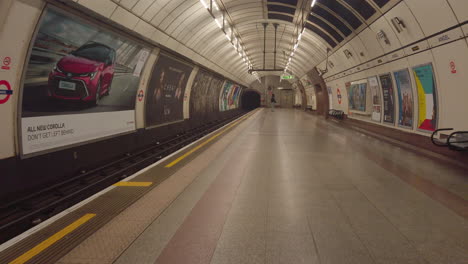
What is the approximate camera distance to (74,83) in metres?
6.85

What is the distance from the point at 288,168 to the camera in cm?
607

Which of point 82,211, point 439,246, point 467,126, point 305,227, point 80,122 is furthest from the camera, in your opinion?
point 80,122

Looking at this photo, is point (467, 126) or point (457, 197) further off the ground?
point (467, 126)

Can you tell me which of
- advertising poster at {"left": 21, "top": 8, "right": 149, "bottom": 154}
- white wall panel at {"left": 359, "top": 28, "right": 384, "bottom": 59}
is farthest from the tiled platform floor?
white wall panel at {"left": 359, "top": 28, "right": 384, "bottom": 59}

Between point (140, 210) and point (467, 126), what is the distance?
294 inches

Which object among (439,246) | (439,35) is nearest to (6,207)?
(439,246)

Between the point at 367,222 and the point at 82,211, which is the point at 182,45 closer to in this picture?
the point at 82,211

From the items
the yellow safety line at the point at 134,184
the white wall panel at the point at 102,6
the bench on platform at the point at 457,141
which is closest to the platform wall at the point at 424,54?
the bench on platform at the point at 457,141

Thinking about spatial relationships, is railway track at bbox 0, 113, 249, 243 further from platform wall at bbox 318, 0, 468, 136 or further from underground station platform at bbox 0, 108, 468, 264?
platform wall at bbox 318, 0, 468, 136

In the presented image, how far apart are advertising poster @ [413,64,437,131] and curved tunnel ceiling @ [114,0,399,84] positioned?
2357 mm

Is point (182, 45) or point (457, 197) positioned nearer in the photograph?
point (457, 197)

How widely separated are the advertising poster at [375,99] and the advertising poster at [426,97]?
3.24 m

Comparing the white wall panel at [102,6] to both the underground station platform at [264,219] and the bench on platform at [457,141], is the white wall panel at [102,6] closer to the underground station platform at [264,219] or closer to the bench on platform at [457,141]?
the underground station platform at [264,219]

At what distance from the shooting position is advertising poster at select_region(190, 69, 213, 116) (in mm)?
17375
